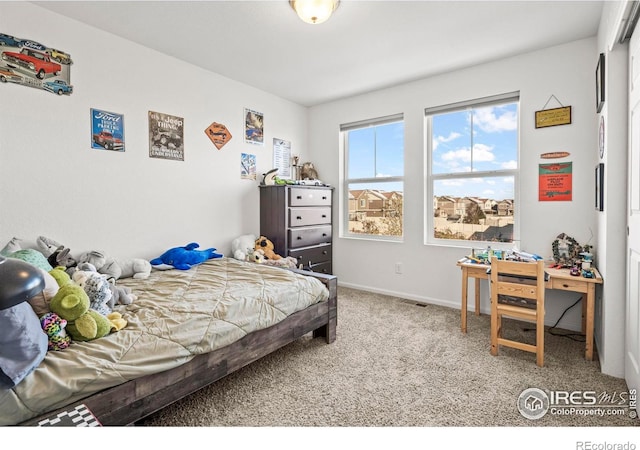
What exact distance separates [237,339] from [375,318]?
1.64 meters

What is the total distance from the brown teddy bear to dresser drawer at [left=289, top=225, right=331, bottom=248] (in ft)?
0.74

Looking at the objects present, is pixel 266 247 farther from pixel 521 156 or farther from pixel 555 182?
pixel 555 182

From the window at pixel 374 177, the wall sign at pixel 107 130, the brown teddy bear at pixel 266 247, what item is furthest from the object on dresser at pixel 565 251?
the wall sign at pixel 107 130

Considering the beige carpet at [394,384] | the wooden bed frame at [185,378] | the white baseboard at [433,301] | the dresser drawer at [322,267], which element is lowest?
the beige carpet at [394,384]

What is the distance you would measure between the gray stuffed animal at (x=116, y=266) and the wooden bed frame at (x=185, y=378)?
1.10 meters

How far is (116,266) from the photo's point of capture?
2488 mm

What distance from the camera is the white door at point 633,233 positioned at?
1.72m

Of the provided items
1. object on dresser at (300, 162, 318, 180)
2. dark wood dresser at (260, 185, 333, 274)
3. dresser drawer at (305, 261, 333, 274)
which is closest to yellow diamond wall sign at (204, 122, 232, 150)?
dark wood dresser at (260, 185, 333, 274)

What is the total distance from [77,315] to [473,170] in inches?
138

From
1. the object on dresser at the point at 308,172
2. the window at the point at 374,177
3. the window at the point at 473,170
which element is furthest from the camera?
the object on dresser at the point at 308,172

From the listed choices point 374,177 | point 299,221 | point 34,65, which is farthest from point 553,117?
point 34,65

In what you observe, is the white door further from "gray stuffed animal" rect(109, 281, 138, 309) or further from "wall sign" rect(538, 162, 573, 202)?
"gray stuffed animal" rect(109, 281, 138, 309)

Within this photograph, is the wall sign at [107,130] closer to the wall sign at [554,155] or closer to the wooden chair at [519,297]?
the wooden chair at [519,297]
